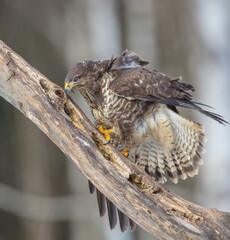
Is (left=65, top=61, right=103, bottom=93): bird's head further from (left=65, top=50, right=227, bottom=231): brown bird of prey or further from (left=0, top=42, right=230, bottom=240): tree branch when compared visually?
(left=0, top=42, right=230, bottom=240): tree branch

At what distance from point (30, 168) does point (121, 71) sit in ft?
21.7

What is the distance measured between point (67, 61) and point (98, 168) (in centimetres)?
669

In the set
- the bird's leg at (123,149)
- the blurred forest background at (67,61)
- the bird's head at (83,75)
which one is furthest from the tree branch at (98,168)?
the blurred forest background at (67,61)

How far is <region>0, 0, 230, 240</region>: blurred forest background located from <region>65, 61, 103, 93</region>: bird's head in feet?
10.4

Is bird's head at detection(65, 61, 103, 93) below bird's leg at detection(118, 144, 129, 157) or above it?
above

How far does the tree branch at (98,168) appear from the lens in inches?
153

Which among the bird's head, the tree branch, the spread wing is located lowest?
the tree branch

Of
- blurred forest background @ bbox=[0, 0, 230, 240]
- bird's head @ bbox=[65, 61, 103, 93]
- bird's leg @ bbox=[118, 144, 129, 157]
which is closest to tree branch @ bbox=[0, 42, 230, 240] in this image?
bird's head @ bbox=[65, 61, 103, 93]

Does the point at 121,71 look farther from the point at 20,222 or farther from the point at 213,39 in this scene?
the point at 20,222

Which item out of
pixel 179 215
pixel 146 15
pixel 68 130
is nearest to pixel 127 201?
pixel 179 215

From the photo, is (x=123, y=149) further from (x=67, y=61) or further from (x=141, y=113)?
(x=67, y=61)

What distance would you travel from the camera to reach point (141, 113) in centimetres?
480

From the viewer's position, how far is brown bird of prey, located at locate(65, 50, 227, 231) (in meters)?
4.55

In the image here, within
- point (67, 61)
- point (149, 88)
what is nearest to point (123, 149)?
point (149, 88)
